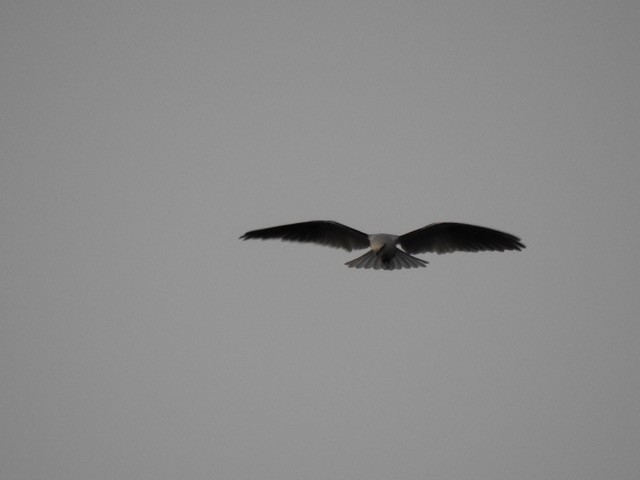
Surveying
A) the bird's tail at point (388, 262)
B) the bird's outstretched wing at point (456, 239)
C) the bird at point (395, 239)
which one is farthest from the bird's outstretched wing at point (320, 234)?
the bird's outstretched wing at point (456, 239)

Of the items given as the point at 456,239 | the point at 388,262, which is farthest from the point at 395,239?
the point at 456,239

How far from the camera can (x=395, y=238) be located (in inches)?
452

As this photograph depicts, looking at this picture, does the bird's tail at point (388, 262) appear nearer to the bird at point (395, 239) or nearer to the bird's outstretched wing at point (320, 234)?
the bird at point (395, 239)

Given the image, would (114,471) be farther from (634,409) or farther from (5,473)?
(634,409)

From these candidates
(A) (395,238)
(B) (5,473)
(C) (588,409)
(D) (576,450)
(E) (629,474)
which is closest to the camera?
(A) (395,238)

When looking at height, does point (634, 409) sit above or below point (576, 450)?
above

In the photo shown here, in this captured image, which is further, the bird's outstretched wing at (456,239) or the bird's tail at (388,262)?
the bird's outstretched wing at (456,239)

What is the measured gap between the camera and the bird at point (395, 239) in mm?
11566

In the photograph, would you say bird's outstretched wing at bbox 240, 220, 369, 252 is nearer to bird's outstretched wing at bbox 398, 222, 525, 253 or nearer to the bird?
the bird

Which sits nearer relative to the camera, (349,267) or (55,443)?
(349,267)

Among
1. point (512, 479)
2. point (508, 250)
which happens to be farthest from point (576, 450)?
point (508, 250)

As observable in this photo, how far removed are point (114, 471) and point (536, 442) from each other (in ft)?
432

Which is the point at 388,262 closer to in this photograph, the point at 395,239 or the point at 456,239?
the point at 395,239

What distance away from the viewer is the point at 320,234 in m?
12.2
